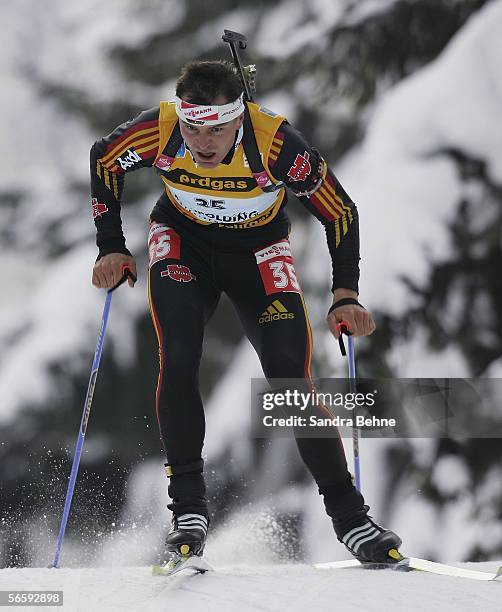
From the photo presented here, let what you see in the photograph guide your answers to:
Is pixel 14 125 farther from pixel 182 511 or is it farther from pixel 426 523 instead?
pixel 182 511

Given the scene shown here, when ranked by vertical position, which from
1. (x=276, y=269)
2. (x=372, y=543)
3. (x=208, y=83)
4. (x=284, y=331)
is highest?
(x=208, y=83)

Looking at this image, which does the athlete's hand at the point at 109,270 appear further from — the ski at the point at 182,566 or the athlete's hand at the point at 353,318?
the ski at the point at 182,566

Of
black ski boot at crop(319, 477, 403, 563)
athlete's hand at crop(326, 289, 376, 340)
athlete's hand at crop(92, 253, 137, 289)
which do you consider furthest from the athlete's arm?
athlete's hand at crop(92, 253, 137, 289)

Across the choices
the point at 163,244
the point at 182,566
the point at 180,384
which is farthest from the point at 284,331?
the point at 182,566

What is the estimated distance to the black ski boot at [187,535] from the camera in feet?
8.99

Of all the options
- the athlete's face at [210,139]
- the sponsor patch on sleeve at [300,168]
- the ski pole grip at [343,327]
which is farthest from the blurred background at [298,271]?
the athlete's face at [210,139]

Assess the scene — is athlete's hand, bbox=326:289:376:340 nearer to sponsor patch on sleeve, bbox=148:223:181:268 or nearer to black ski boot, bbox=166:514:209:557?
sponsor patch on sleeve, bbox=148:223:181:268

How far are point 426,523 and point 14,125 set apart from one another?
6.39 metres

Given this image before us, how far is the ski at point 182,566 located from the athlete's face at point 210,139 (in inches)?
51.5

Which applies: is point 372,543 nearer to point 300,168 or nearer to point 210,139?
point 300,168

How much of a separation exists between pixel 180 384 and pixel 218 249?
0.64m

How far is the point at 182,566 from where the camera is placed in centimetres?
269

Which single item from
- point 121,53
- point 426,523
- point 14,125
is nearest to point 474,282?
point 426,523

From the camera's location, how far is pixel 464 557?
7559 millimetres
